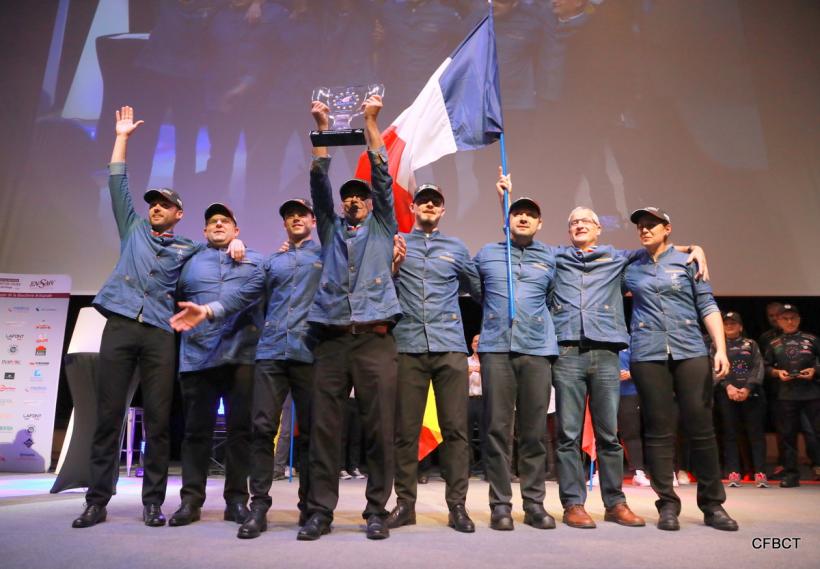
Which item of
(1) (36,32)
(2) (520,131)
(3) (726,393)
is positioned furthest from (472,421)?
(1) (36,32)

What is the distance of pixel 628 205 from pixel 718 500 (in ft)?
12.2

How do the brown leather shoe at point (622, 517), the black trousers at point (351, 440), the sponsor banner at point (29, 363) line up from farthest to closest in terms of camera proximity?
the black trousers at point (351, 440) < the sponsor banner at point (29, 363) < the brown leather shoe at point (622, 517)

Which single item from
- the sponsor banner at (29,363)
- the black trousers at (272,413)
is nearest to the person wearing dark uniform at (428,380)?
the black trousers at (272,413)

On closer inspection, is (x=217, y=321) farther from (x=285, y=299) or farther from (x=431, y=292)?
(x=431, y=292)

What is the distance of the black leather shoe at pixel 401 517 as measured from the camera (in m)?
3.47

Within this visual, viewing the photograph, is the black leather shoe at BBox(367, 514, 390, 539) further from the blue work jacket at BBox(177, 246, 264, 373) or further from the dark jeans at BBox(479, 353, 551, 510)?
the blue work jacket at BBox(177, 246, 264, 373)

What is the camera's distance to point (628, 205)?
673 centimetres

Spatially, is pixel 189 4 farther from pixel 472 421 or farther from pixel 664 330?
pixel 664 330

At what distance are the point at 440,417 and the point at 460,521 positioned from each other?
54 centimetres

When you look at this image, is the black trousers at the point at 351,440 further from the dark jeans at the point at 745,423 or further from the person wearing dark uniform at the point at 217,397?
the dark jeans at the point at 745,423

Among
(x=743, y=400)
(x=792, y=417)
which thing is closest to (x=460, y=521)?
(x=743, y=400)

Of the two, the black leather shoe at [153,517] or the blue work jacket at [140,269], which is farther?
the blue work jacket at [140,269]

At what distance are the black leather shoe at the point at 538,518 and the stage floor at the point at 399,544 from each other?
7 centimetres

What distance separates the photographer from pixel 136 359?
3.72m
